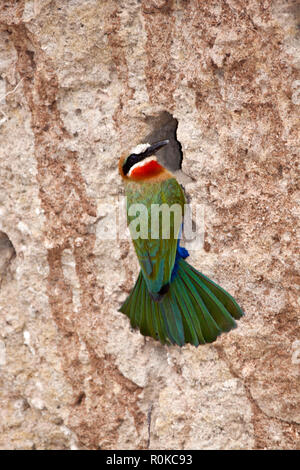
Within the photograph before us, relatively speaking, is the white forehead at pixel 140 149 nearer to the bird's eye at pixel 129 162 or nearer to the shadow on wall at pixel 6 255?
the bird's eye at pixel 129 162

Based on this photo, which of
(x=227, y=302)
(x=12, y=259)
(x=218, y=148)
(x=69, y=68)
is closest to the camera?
(x=227, y=302)

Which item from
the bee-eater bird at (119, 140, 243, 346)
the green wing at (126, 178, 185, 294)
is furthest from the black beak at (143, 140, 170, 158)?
the green wing at (126, 178, 185, 294)

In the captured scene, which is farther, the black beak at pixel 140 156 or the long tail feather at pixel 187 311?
the black beak at pixel 140 156

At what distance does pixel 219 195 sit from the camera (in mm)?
2002

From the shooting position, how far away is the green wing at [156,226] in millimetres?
Result: 1888

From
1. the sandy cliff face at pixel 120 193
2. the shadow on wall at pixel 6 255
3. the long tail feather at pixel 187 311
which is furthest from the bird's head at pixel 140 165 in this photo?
the shadow on wall at pixel 6 255

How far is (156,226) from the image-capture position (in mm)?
1930

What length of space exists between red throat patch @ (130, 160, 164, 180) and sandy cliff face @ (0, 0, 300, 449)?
12 cm

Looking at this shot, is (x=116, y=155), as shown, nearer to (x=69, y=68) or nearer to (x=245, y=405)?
(x=69, y=68)

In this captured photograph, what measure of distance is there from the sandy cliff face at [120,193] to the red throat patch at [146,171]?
4.6 inches

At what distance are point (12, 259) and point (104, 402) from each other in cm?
69

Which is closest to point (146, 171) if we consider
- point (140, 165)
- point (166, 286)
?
point (140, 165)

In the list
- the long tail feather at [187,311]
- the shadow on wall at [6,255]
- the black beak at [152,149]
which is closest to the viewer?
the long tail feather at [187,311]

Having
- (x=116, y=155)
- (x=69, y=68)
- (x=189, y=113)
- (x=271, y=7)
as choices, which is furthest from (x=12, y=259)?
(x=271, y=7)
